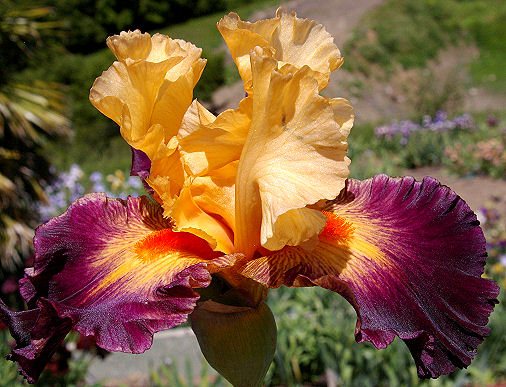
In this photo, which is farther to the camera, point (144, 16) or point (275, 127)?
point (144, 16)

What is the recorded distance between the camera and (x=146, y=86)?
2.94 ft

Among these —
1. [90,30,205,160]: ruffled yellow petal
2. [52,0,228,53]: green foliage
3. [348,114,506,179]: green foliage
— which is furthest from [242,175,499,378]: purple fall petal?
[52,0,228,53]: green foliage

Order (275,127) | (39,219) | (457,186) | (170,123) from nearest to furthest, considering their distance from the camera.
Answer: (275,127) < (170,123) < (39,219) < (457,186)

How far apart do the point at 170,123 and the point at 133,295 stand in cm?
33

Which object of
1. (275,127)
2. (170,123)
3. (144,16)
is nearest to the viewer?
(275,127)

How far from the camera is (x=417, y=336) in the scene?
2.40 ft

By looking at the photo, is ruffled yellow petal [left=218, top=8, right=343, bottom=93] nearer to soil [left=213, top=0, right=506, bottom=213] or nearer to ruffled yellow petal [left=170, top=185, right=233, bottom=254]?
ruffled yellow petal [left=170, top=185, right=233, bottom=254]

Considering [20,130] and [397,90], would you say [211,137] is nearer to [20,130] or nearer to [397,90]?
[20,130]

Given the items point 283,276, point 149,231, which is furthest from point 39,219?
point 283,276

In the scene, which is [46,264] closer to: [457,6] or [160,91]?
[160,91]

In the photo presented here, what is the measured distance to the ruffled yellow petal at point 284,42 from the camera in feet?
2.89

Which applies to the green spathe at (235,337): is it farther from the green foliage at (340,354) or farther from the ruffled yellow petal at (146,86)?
the green foliage at (340,354)

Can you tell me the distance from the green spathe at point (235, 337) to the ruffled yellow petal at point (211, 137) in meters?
0.25

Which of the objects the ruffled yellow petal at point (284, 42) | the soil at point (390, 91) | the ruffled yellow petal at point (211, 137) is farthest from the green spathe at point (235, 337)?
the soil at point (390, 91)
